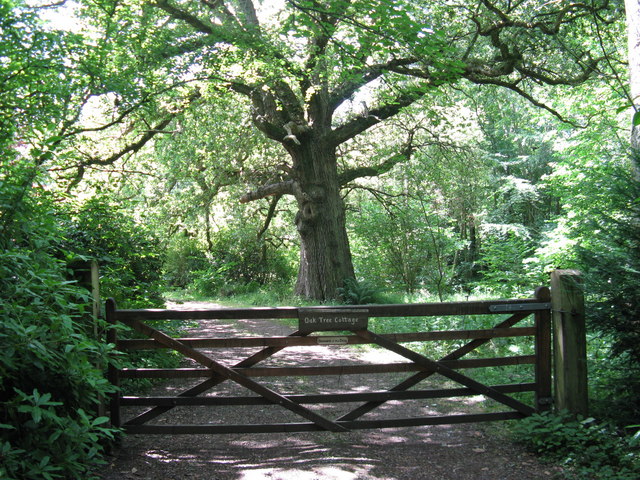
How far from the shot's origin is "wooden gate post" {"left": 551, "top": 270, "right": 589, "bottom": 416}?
523 centimetres

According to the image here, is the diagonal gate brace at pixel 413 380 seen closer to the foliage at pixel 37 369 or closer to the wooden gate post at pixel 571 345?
the wooden gate post at pixel 571 345

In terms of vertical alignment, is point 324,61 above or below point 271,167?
above

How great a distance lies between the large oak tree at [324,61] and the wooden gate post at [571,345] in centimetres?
393

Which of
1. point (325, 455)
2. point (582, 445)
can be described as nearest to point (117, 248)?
point (325, 455)

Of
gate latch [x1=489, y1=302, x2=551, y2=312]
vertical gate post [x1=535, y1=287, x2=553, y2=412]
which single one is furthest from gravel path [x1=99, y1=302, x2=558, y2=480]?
gate latch [x1=489, y1=302, x2=551, y2=312]

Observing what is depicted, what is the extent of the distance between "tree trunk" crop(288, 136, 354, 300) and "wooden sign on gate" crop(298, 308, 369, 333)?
11.0m

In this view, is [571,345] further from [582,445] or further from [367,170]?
[367,170]

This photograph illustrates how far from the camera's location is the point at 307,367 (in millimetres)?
5004

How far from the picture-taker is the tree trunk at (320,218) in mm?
15969

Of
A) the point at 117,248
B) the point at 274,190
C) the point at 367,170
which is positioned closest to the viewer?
the point at 117,248

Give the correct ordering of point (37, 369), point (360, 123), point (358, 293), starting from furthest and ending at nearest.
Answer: point (360, 123) → point (358, 293) → point (37, 369)

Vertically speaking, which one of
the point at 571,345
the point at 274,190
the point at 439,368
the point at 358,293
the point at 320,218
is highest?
the point at 274,190

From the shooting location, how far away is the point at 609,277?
511 centimetres

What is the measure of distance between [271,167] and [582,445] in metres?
14.7
